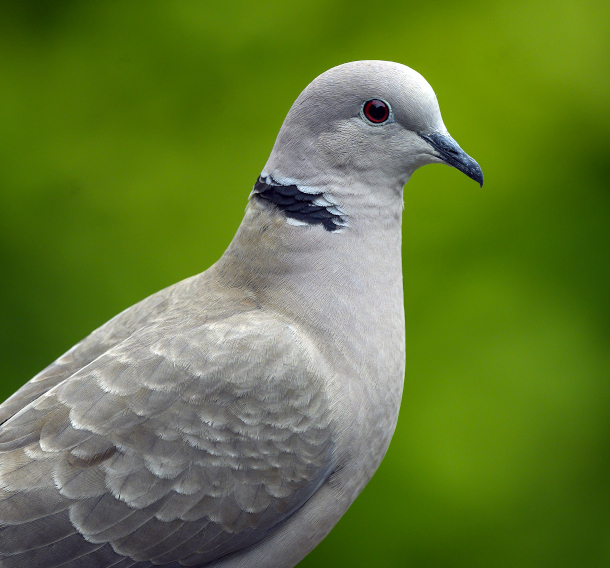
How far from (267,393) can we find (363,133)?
0.59 m

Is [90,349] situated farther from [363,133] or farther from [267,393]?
[363,133]

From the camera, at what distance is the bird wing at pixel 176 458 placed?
1534 mm

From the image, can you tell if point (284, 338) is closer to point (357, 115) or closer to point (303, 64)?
point (357, 115)

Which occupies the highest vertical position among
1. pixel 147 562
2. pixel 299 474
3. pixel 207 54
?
pixel 207 54

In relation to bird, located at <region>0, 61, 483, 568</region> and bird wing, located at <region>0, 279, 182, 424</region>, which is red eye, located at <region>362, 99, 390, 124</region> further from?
bird wing, located at <region>0, 279, 182, 424</region>

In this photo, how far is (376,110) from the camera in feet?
5.33

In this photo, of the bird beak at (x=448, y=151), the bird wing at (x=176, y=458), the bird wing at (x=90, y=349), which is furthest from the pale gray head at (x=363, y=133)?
the bird wing at (x=90, y=349)

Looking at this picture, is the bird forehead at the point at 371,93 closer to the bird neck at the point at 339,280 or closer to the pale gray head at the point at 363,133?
the pale gray head at the point at 363,133

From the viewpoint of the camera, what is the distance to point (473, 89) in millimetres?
3135

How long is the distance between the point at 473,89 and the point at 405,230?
2.13ft

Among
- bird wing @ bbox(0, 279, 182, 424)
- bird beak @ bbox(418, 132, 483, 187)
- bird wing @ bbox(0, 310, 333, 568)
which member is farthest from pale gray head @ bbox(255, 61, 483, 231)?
bird wing @ bbox(0, 279, 182, 424)

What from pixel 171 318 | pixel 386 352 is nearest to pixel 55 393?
pixel 171 318

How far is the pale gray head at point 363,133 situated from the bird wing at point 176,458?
0.36m

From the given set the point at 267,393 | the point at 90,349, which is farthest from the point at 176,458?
the point at 90,349
